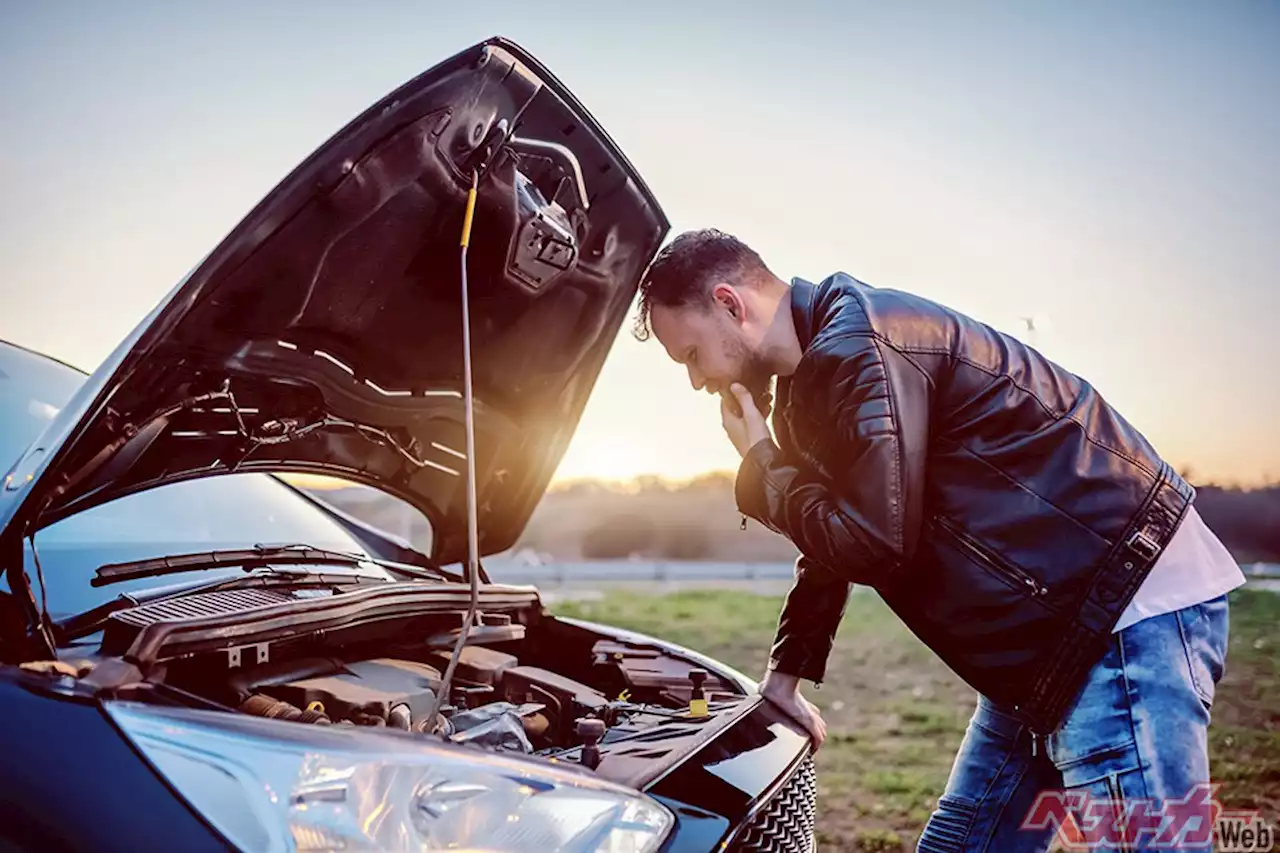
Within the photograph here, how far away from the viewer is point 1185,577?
6.24ft

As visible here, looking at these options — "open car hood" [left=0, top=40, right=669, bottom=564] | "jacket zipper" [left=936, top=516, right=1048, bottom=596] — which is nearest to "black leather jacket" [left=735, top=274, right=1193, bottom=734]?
"jacket zipper" [left=936, top=516, right=1048, bottom=596]

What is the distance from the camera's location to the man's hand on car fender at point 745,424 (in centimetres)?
219

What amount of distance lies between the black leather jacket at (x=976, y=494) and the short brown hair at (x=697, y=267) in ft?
0.81

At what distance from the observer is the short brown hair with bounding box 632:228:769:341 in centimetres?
217

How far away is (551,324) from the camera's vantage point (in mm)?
2863

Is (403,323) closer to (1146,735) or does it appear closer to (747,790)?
(747,790)

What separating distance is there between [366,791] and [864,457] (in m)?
1.06

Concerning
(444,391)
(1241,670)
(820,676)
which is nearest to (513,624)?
(444,391)

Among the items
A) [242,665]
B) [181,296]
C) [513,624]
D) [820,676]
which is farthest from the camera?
[513,624]

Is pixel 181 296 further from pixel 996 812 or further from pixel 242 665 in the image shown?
pixel 996 812

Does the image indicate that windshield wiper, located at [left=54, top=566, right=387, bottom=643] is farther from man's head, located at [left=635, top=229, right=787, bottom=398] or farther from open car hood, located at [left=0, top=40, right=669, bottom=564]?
man's head, located at [left=635, top=229, right=787, bottom=398]

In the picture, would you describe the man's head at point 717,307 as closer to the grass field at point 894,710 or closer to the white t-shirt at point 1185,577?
the white t-shirt at point 1185,577

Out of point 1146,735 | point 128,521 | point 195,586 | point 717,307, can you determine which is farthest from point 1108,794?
point 128,521

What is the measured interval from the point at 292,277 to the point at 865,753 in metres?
4.34
